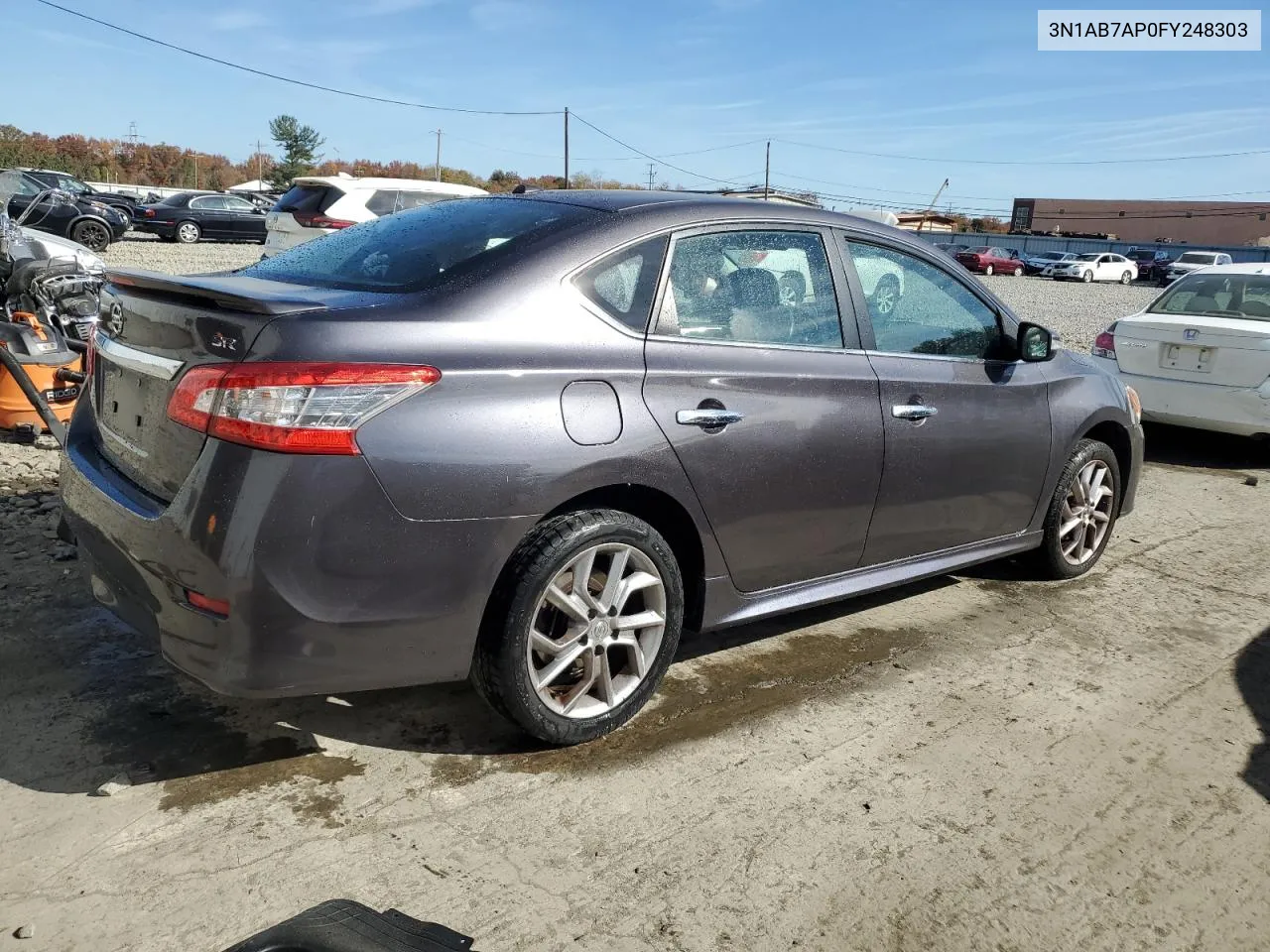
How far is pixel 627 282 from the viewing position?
3.24 metres

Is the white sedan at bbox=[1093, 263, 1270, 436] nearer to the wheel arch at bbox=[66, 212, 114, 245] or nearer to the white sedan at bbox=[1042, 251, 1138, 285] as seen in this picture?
the wheel arch at bbox=[66, 212, 114, 245]

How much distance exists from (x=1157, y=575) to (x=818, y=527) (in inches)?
102

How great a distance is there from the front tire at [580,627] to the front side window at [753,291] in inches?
28.0

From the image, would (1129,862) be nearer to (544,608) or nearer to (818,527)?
(818,527)

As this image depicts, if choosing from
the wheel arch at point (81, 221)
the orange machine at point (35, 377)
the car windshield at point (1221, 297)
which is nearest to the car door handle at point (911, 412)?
the orange machine at point (35, 377)

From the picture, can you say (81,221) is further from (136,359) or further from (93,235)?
(136,359)

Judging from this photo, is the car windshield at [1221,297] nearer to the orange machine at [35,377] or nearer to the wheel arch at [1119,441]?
the wheel arch at [1119,441]

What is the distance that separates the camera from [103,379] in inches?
129

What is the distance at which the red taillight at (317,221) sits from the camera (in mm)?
13008

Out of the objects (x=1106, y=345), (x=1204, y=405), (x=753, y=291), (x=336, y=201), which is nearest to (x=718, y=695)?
(x=753, y=291)

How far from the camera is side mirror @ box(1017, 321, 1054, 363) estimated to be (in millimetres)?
4430

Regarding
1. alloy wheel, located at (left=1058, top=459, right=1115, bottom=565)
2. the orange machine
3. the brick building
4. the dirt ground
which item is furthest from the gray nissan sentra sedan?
the brick building

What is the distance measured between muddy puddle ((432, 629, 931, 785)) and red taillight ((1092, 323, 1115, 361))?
16.9 ft

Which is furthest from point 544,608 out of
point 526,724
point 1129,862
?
point 1129,862
